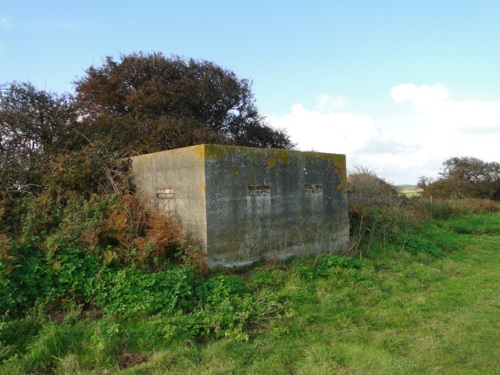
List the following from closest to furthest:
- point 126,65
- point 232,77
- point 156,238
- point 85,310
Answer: point 85,310 < point 156,238 < point 126,65 < point 232,77

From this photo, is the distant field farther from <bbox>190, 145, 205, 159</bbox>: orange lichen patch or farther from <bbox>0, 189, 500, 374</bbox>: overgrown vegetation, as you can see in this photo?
<bbox>190, 145, 205, 159</bbox>: orange lichen patch

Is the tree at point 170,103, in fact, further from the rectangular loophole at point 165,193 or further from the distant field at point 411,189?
the distant field at point 411,189

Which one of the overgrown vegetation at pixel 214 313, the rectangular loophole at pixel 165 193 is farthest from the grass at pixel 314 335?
the rectangular loophole at pixel 165 193

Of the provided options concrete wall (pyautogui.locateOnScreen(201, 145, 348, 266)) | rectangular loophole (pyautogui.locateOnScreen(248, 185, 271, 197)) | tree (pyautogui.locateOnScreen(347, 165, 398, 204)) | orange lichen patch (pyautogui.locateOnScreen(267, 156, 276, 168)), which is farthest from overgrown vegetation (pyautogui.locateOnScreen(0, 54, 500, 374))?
tree (pyautogui.locateOnScreen(347, 165, 398, 204))

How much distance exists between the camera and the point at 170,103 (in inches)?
494

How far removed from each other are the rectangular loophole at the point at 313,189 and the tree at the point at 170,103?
4.36 meters

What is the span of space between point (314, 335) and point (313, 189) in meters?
3.77

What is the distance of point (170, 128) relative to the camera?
411 inches

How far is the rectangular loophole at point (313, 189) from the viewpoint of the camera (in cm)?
752

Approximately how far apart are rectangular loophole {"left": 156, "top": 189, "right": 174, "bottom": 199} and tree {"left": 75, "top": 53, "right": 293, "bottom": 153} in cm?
310

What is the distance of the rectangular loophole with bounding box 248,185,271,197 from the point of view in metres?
6.54

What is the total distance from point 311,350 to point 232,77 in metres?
12.6

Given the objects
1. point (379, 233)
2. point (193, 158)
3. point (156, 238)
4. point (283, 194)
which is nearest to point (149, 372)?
point (156, 238)

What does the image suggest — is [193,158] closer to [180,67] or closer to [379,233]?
[379,233]
